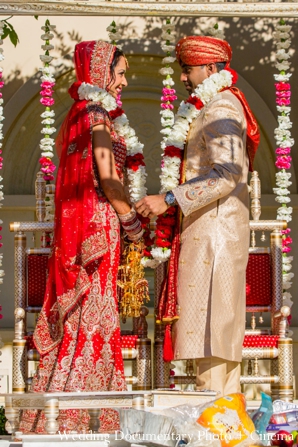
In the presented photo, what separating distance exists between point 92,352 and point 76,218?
73 centimetres

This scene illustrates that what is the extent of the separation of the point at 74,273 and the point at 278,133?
242 centimetres

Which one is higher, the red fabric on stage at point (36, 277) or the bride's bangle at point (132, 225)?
the bride's bangle at point (132, 225)

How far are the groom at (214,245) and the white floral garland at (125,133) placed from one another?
41 centimetres

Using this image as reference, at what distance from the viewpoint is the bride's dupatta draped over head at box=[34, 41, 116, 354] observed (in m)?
5.72

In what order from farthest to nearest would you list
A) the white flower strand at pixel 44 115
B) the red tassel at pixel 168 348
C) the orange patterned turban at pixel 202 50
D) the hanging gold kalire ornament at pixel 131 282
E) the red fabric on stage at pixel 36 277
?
the white flower strand at pixel 44 115
the red fabric on stage at pixel 36 277
the hanging gold kalire ornament at pixel 131 282
the orange patterned turban at pixel 202 50
the red tassel at pixel 168 348

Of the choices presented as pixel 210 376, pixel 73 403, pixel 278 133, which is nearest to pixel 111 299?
pixel 210 376

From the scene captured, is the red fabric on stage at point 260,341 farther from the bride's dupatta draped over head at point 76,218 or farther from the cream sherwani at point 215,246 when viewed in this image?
the bride's dupatta draped over head at point 76,218

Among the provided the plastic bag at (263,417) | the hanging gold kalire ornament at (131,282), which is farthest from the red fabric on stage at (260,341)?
the plastic bag at (263,417)

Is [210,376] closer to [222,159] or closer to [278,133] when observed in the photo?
[222,159]

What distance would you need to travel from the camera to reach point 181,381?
632 cm

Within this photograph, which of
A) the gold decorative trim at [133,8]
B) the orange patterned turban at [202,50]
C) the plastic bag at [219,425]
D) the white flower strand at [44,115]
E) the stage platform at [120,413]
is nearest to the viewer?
the plastic bag at [219,425]

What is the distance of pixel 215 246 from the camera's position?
557cm

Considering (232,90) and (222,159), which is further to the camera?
(232,90)

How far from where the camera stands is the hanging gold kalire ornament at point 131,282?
6004 mm
